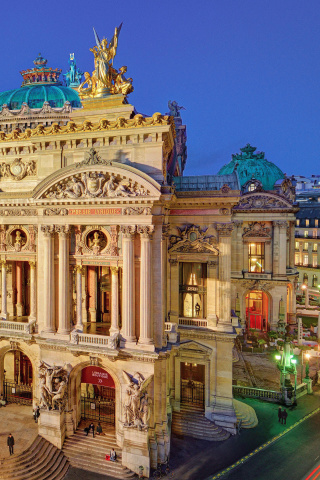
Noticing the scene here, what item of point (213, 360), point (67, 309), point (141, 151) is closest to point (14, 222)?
point (67, 309)

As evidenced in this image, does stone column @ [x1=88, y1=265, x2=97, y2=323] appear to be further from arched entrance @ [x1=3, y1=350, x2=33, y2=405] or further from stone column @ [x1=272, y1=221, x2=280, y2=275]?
stone column @ [x1=272, y1=221, x2=280, y2=275]

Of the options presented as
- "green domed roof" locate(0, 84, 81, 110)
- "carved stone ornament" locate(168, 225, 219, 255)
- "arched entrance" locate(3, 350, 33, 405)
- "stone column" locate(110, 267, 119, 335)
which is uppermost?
"green domed roof" locate(0, 84, 81, 110)

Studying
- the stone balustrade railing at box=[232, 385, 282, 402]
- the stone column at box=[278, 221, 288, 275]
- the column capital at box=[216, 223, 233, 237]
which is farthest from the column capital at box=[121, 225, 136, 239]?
the stone column at box=[278, 221, 288, 275]

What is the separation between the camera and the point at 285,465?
20.0 metres

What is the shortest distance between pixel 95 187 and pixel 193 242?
27.2ft

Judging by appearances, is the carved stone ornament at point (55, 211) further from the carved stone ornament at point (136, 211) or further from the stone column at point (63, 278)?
the carved stone ornament at point (136, 211)

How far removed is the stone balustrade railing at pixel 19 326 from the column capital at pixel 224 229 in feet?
49.2

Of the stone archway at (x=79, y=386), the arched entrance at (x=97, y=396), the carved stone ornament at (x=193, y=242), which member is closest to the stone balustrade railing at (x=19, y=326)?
the stone archway at (x=79, y=386)

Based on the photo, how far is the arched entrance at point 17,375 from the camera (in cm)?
2477

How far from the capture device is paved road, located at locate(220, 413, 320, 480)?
747 inches

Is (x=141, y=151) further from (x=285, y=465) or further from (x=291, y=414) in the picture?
(x=291, y=414)

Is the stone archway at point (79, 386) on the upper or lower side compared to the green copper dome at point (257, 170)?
lower

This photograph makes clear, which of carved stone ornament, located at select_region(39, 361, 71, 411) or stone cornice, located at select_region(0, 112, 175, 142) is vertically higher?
stone cornice, located at select_region(0, 112, 175, 142)

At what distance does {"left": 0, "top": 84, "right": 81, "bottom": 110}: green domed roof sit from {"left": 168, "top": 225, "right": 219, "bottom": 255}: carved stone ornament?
26.9 meters
